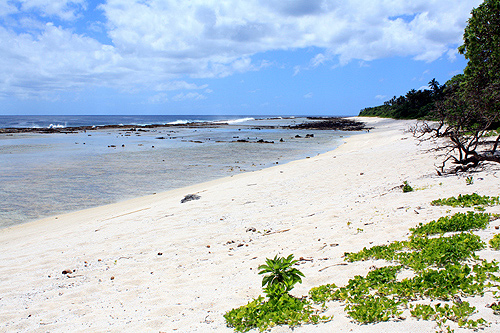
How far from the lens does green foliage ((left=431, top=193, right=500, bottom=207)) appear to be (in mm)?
6559

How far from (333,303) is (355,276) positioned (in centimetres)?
54

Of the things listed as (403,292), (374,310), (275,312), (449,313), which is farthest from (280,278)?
(449,313)

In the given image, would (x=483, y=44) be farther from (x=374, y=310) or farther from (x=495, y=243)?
(x=374, y=310)

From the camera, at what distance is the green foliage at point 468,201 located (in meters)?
6.56

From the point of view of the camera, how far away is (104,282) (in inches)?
215

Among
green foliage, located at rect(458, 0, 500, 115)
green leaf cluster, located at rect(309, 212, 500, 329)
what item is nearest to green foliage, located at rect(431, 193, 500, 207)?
green leaf cluster, located at rect(309, 212, 500, 329)

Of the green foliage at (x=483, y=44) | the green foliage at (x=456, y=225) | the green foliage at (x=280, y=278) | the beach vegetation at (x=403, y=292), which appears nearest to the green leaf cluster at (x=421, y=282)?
the beach vegetation at (x=403, y=292)

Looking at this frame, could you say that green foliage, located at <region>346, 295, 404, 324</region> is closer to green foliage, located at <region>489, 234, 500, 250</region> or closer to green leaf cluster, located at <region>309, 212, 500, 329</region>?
green leaf cluster, located at <region>309, 212, 500, 329</region>

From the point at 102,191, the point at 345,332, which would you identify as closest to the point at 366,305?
the point at 345,332

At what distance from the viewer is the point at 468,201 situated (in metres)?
6.75

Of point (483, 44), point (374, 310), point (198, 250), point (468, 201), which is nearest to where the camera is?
point (374, 310)

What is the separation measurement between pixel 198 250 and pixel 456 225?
183 inches

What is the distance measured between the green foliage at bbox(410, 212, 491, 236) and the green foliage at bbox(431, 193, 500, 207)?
108 cm

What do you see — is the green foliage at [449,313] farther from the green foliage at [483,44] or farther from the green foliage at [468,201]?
the green foliage at [483,44]
